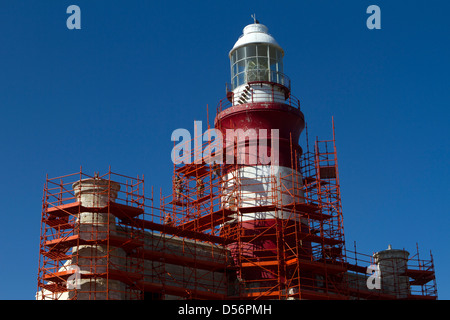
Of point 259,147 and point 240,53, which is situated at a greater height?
point 240,53

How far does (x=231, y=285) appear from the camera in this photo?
54031 mm

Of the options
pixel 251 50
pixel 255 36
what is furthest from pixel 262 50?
pixel 255 36

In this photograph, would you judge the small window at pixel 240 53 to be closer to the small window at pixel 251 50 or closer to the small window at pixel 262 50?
the small window at pixel 251 50

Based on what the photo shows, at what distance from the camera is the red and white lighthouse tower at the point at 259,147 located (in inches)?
2175

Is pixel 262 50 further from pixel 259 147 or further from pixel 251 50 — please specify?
pixel 259 147

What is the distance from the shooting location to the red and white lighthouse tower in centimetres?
5525

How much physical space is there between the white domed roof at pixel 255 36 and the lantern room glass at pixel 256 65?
0.98 feet

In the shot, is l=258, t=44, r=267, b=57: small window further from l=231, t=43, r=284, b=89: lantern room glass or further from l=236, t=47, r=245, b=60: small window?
l=236, t=47, r=245, b=60: small window

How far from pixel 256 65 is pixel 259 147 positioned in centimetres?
670

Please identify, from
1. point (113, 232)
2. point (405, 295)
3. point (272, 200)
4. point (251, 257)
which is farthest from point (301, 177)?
point (113, 232)

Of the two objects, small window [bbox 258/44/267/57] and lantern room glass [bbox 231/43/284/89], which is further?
small window [bbox 258/44/267/57]

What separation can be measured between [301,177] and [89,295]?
63.1 ft

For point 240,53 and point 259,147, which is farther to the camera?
point 240,53

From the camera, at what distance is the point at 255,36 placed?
61.8 m
